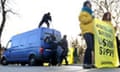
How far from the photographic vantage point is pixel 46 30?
19.3 m

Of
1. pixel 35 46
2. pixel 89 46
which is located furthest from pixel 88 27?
pixel 35 46

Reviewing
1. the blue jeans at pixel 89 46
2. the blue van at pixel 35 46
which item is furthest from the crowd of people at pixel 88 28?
the blue van at pixel 35 46

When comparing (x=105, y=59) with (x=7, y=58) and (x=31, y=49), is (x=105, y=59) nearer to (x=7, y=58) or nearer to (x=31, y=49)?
(x=31, y=49)

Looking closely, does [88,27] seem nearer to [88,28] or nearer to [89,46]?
[88,28]

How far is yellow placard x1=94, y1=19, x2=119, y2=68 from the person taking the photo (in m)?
10.9

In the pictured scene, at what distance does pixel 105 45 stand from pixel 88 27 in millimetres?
943

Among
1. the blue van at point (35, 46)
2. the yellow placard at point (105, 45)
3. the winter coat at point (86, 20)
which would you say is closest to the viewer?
the winter coat at point (86, 20)

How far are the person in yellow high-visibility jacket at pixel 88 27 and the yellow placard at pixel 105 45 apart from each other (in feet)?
0.55

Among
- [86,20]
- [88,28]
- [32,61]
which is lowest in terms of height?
[32,61]

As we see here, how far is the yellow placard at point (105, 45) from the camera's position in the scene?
10.9 m

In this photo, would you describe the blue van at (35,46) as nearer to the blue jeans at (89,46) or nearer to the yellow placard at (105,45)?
the yellow placard at (105,45)

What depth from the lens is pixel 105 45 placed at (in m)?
11.3

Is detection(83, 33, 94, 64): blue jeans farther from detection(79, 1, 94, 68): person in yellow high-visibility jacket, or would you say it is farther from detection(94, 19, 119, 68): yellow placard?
detection(94, 19, 119, 68): yellow placard

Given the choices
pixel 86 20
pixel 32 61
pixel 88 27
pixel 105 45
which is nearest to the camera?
pixel 86 20
